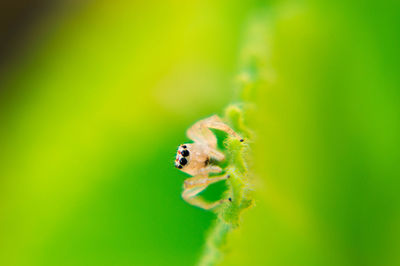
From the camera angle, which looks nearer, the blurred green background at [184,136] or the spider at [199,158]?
the blurred green background at [184,136]

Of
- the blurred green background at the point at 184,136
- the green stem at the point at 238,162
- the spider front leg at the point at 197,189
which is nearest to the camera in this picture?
the green stem at the point at 238,162

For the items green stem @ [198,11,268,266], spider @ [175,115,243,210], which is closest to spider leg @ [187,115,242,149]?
spider @ [175,115,243,210]

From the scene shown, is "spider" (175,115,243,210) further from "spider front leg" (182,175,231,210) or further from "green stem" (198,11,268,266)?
"green stem" (198,11,268,266)

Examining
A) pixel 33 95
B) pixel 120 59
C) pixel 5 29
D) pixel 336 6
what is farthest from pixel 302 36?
pixel 5 29

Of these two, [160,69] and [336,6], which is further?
[160,69]

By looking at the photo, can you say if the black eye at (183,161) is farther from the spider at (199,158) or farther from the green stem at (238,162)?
the green stem at (238,162)

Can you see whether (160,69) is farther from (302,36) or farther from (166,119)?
(302,36)

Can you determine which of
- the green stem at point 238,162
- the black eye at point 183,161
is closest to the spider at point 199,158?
the black eye at point 183,161

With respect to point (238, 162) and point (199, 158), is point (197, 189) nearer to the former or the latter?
point (199, 158)
